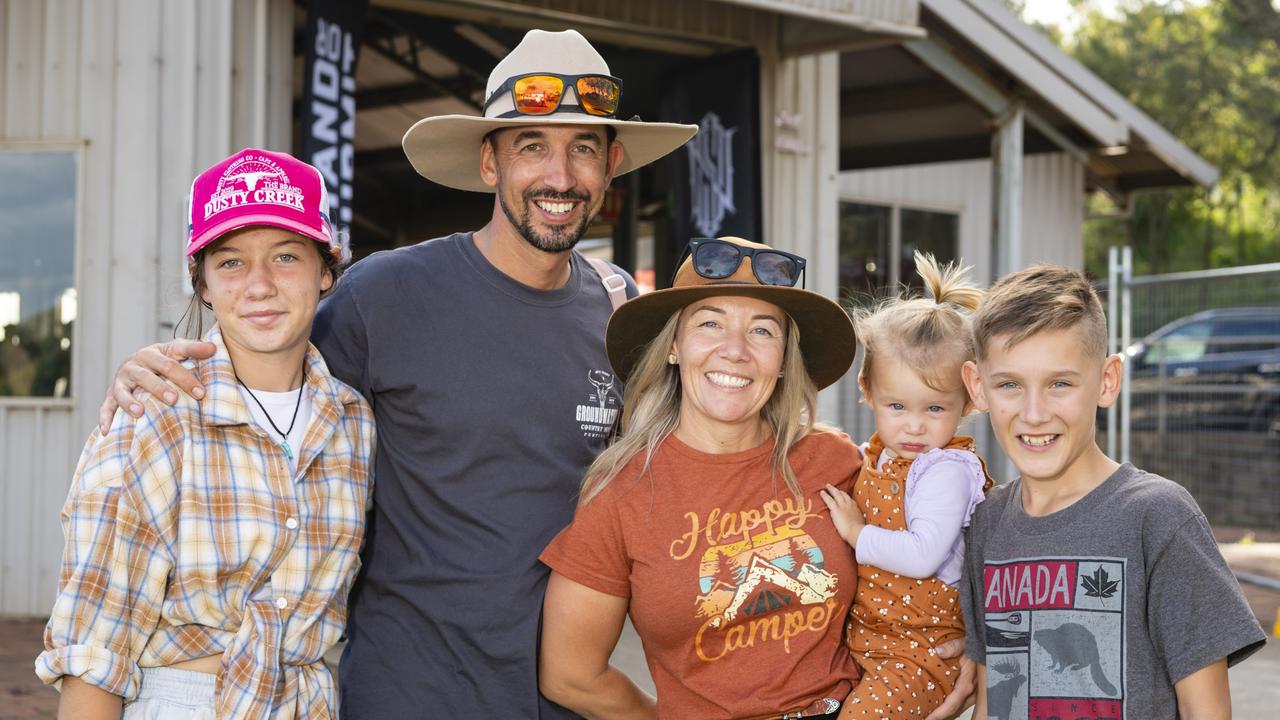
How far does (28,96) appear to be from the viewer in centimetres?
711

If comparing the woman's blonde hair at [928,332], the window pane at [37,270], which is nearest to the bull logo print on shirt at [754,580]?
the woman's blonde hair at [928,332]

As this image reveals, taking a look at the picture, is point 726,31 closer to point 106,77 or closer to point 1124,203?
point 106,77

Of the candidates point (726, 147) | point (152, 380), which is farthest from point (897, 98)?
point (152, 380)

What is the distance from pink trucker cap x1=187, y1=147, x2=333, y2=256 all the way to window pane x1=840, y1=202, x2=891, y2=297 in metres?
10.9

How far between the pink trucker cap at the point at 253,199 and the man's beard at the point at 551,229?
0.54 m

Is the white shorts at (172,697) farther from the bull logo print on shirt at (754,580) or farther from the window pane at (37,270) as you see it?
the window pane at (37,270)

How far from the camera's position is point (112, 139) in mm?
6871

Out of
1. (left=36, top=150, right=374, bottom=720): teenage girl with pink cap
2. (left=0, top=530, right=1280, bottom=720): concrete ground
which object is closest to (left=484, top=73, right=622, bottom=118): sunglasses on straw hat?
(left=36, top=150, right=374, bottom=720): teenage girl with pink cap

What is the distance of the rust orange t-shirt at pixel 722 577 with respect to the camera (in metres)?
2.78

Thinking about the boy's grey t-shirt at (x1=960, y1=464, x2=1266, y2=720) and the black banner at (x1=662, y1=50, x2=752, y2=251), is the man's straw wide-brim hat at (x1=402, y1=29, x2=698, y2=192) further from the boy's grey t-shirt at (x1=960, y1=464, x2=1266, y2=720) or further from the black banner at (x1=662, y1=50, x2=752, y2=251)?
the black banner at (x1=662, y1=50, x2=752, y2=251)

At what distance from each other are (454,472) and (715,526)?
2.16 ft

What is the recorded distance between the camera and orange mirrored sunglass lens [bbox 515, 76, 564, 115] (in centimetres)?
321

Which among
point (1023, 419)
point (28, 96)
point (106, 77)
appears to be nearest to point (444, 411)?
point (1023, 419)

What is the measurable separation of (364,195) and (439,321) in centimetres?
1564
